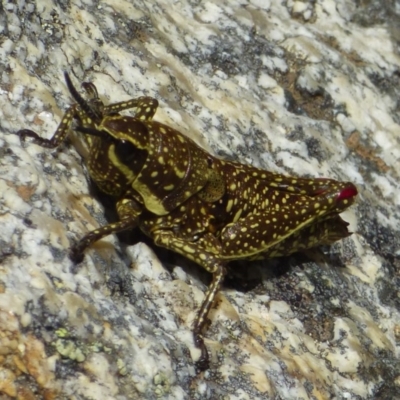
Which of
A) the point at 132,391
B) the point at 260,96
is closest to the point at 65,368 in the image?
the point at 132,391

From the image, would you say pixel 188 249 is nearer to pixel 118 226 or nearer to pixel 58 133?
pixel 118 226

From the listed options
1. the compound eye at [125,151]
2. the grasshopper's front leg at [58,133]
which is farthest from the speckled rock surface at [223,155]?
the compound eye at [125,151]

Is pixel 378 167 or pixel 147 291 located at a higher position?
pixel 378 167

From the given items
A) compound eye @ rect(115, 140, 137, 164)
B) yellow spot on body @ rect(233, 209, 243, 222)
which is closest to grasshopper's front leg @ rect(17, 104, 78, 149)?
compound eye @ rect(115, 140, 137, 164)

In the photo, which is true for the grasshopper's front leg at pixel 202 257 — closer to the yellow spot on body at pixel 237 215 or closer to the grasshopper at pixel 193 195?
the grasshopper at pixel 193 195

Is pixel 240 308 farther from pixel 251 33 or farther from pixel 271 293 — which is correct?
pixel 251 33

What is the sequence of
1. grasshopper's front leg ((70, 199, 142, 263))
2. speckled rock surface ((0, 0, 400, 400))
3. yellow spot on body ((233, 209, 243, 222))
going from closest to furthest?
1. speckled rock surface ((0, 0, 400, 400))
2. grasshopper's front leg ((70, 199, 142, 263))
3. yellow spot on body ((233, 209, 243, 222))

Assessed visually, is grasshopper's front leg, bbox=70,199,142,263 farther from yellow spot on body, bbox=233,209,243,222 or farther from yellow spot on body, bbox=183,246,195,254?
yellow spot on body, bbox=233,209,243,222

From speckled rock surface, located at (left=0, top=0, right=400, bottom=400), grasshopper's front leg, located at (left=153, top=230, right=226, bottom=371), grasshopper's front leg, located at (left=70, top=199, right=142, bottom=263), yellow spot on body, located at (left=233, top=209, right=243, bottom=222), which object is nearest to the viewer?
speckled rock surface, located at (left=0, top=0, right=400, bottom=400)
